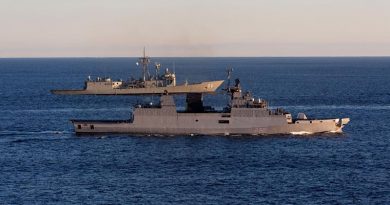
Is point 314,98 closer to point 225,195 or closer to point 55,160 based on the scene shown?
point 55,160

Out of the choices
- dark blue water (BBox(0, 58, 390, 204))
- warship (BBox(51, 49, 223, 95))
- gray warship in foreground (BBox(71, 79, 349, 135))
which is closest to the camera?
dark blue water (BBox(0, 58, 390, 204))

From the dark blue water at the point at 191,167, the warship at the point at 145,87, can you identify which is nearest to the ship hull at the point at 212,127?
the dark blue water at the point at 191,167

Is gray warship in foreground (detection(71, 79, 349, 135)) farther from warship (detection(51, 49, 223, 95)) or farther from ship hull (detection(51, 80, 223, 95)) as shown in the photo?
ship hull (detection(51, 80, 223, 95))

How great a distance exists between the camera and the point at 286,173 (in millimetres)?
65375

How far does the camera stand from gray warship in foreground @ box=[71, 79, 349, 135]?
279ft

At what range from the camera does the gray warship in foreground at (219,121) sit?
85.1 m

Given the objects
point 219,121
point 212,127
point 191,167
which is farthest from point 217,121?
point 191,167

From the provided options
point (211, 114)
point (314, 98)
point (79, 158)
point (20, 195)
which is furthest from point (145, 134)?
point (314, 98)

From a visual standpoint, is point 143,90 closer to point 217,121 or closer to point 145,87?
point 145,87

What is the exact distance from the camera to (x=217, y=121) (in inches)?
3366

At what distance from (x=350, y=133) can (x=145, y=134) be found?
23863 mm

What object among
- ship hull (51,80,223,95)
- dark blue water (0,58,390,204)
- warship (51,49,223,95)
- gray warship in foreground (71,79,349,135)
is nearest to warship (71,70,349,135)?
gray warship in foreground (71,79,349,135)

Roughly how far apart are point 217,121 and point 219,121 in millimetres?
222

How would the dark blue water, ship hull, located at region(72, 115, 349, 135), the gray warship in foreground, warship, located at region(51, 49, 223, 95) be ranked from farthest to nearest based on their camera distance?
1. warship, located at region(51, 49, 223, 95)
2. ship hull, located at region(72, 115, 349, 135)
3. the gray warship in foreground
4. the dark blue water
